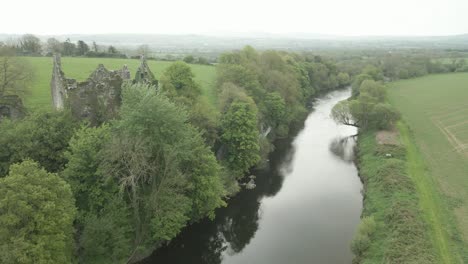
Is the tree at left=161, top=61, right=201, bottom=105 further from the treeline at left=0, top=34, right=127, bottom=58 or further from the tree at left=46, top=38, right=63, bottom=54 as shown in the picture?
the tree at left=46, top=38, right=63, bottom=54

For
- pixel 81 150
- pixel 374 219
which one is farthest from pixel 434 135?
pixel 81 150

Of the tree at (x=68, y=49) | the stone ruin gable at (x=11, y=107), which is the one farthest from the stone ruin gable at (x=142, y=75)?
the tree at (x=68, y=49)

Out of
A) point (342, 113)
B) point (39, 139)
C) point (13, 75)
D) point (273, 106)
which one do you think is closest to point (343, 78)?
point (342, 113)

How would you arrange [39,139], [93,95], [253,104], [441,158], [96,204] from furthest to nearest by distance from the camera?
[441,158] → [253,104] → [93,95] → [39,139] → [96,204]

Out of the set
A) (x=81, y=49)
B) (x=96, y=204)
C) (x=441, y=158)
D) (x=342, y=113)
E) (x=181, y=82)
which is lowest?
(x=441, y=158)

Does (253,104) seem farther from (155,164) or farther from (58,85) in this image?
(58,85)

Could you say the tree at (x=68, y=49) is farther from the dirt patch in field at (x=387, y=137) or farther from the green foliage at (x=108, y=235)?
the dirt patch in field at (x=387, y=137)
